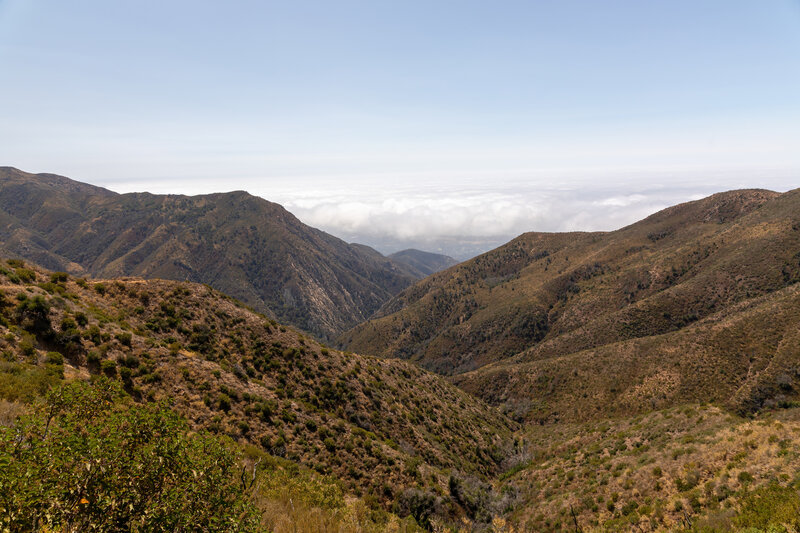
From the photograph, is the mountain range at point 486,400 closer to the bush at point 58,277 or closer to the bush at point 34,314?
the bush at point 34,314

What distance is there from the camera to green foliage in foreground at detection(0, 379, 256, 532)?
520cm

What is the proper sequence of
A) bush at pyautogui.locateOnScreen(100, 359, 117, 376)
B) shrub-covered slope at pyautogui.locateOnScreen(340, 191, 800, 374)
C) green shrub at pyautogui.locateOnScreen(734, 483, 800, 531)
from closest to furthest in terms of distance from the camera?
green shrub at pyautogui.locateOnScreen(734, 483, 800, 531) → bush at pyautogui.locateOnScreen(100, 359, 117, 376) → shrub-covered slope at pyautogui.locateOnScreen(340, 191, 800, 374)

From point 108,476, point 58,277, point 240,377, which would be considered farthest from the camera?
point 240,377

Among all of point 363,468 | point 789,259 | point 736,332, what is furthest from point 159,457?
point 789,259

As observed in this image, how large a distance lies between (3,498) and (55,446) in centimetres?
201

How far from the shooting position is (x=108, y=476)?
625 cm

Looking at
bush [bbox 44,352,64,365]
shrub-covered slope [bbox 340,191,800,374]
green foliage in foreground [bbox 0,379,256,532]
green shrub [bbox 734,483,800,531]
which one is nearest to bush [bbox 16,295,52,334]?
bush [bbox 44,352,64,365]

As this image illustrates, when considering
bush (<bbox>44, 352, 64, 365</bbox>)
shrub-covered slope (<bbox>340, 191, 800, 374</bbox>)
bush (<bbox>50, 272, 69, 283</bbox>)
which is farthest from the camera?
shrub-covered slope (<bbox>340, 191, 800, 374</bbox>)

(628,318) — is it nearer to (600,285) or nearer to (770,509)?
(600,285)

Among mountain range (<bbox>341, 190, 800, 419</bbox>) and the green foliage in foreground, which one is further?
mountain range (<bbox>341, 190, 800, 419</bbox>)

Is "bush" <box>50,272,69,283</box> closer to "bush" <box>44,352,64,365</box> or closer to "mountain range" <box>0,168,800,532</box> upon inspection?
"mountain range" <box>0,168,800,532</box>

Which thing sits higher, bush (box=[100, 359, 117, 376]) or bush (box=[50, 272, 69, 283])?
bush (box=[50, 272, 69, 283])

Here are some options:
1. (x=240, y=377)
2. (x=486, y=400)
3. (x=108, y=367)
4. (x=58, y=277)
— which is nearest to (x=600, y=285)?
(x=486, y=400)

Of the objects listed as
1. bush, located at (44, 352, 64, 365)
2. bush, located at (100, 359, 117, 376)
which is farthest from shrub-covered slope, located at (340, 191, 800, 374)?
bush, located at (44, 352, 64, 365)
